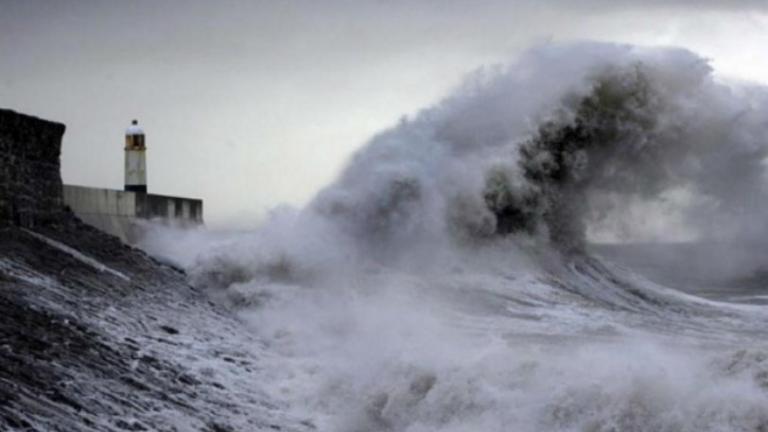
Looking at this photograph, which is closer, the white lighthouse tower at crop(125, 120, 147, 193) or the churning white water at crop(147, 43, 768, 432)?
the churning white water at crop(147, 43, 768, 432)

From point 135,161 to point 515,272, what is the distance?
5.25 m

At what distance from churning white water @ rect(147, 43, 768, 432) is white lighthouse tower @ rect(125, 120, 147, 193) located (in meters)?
1.14

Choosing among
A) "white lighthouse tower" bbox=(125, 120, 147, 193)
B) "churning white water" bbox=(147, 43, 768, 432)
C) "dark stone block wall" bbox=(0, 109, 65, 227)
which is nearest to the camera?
"churning white water" bbox=(147, 43, 768, 432)

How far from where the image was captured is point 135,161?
1992 cm

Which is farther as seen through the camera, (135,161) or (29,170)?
(135,161)

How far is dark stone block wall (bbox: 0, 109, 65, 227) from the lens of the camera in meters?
14.8

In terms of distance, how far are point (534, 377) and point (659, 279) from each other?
10564 mm

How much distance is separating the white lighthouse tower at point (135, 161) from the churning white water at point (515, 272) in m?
1.14

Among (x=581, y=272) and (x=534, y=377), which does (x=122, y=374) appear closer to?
(x=534, y=377)

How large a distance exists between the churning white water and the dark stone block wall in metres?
1.77

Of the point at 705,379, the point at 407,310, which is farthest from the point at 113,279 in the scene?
the point at 705,379

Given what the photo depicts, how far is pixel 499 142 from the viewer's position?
→ 1981 cm

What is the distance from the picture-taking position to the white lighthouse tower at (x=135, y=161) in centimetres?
1988

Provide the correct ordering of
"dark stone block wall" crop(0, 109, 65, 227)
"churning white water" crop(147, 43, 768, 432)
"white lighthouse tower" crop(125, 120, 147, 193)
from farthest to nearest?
"white lighthouse tower" crop(125, 120, 147, 193) < "dark stone block wall" crop(0, 109, 65, 227) < "churning white water" crop(147, 43, 768, 432)
